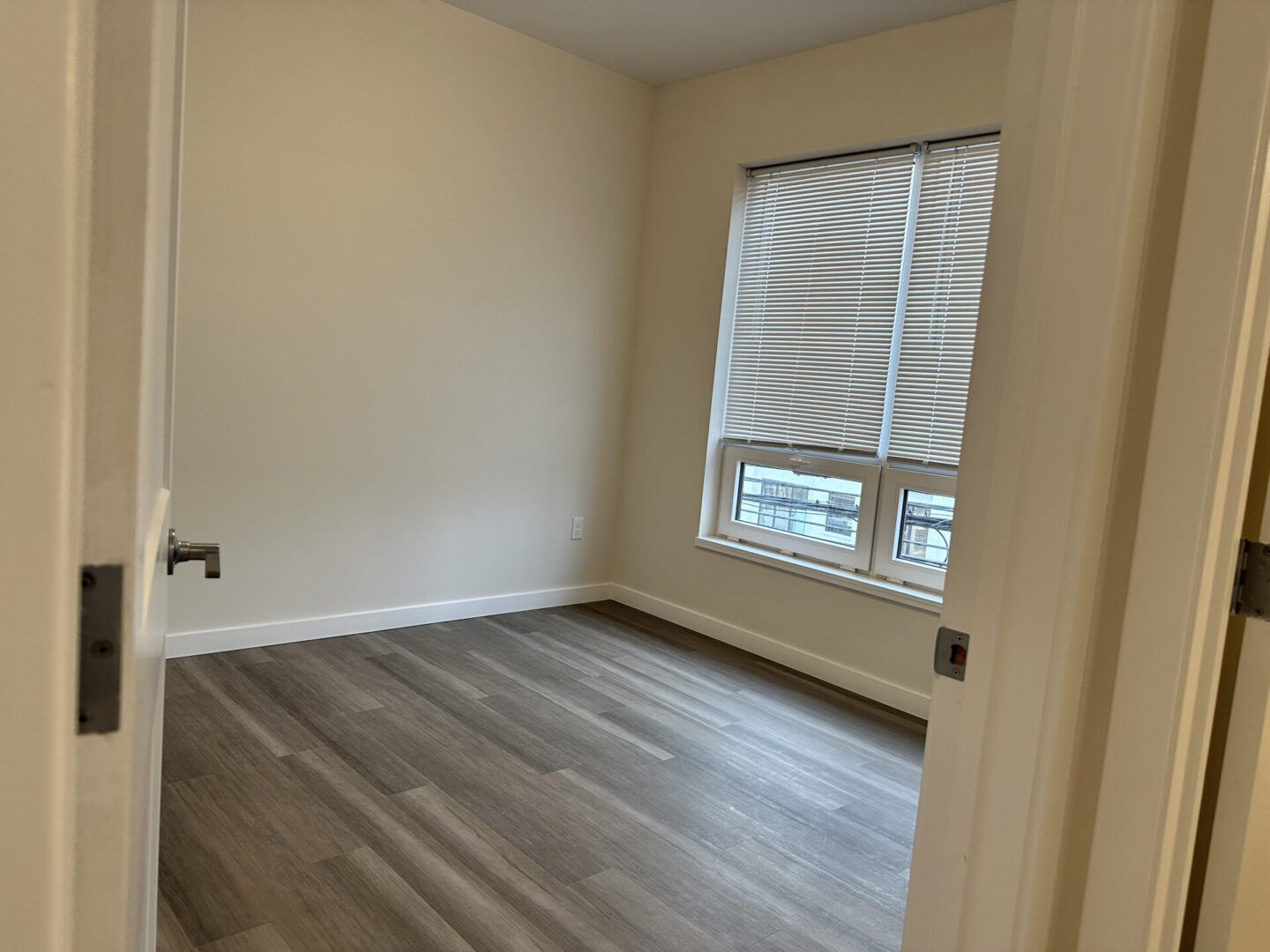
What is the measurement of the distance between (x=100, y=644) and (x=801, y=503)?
361 cm

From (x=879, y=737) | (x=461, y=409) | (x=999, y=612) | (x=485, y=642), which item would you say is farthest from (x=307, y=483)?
(x=999, y=612)

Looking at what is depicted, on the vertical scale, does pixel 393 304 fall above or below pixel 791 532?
above

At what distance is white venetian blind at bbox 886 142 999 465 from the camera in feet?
10.5

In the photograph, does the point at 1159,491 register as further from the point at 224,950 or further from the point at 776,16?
the point at 776,16

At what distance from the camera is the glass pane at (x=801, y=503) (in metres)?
3.67

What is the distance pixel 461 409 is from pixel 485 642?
3.31 ft

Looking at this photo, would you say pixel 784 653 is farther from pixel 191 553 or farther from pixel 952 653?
pixel 191 553

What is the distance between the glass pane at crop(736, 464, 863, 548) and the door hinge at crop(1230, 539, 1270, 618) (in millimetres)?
2621

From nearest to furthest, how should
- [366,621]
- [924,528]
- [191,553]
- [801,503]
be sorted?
[191,553]
[924,528]
[366,621]
[801,503]

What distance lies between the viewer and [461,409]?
3.86 m

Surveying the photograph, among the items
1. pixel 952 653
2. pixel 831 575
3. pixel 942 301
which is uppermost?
pixel 942 301

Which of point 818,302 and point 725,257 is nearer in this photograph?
point 818,302

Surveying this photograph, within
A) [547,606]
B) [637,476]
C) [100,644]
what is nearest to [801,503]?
[637,476]

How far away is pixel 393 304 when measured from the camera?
358 centimetres
